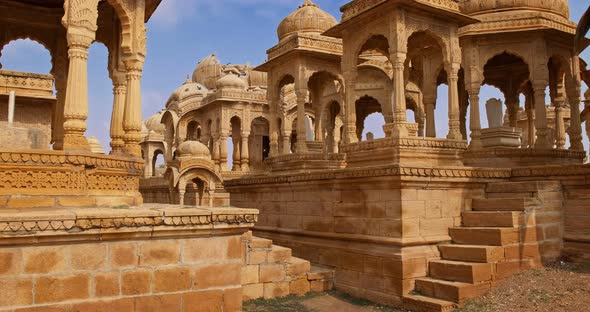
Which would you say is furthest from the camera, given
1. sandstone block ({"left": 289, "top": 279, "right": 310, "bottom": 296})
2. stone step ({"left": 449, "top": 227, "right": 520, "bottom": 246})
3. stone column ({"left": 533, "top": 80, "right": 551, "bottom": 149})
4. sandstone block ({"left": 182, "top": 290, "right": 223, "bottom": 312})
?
stone column ({"left": 533, "top": 80, "right": 551, "bottom": 149})

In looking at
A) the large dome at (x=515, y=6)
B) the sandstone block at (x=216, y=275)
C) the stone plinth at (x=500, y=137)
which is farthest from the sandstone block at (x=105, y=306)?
the large dome at (x=515, y=6)

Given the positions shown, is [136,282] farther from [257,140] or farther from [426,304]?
[257,140]

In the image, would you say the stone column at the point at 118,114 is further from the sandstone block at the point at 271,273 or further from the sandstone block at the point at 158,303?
the sandstone block at the point at 158,303

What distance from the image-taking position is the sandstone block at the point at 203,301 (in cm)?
489

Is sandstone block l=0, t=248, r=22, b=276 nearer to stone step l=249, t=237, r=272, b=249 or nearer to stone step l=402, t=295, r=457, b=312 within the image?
stone step l=249, t=237, r=272, b=249

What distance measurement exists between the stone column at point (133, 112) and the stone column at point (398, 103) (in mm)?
4763

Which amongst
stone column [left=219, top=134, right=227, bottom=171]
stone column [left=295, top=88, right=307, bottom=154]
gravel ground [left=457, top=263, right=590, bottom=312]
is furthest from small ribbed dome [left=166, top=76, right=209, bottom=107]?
gravel ground [left=457, top=263, right=590, bottom=312]

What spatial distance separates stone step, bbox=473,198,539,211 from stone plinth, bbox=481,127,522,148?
153 inches

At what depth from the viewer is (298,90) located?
46.3 ft

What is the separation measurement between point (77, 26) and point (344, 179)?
504 cm

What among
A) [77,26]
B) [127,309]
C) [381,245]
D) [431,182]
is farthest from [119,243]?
[431,182]

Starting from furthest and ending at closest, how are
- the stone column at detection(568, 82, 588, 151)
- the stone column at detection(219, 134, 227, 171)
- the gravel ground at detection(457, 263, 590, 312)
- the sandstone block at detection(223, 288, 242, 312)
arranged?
the stone column at detection(219, 134, 227, 171) → the stone column at detection(568, 82, 588, 151) → the gravel ground at detection(457, 263, 590, 312) → the sandstone block at detection(223, 288, 242, 312)

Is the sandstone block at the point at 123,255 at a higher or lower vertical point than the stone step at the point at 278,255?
higher

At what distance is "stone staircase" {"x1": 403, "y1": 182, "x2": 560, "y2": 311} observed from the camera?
7.06 m
